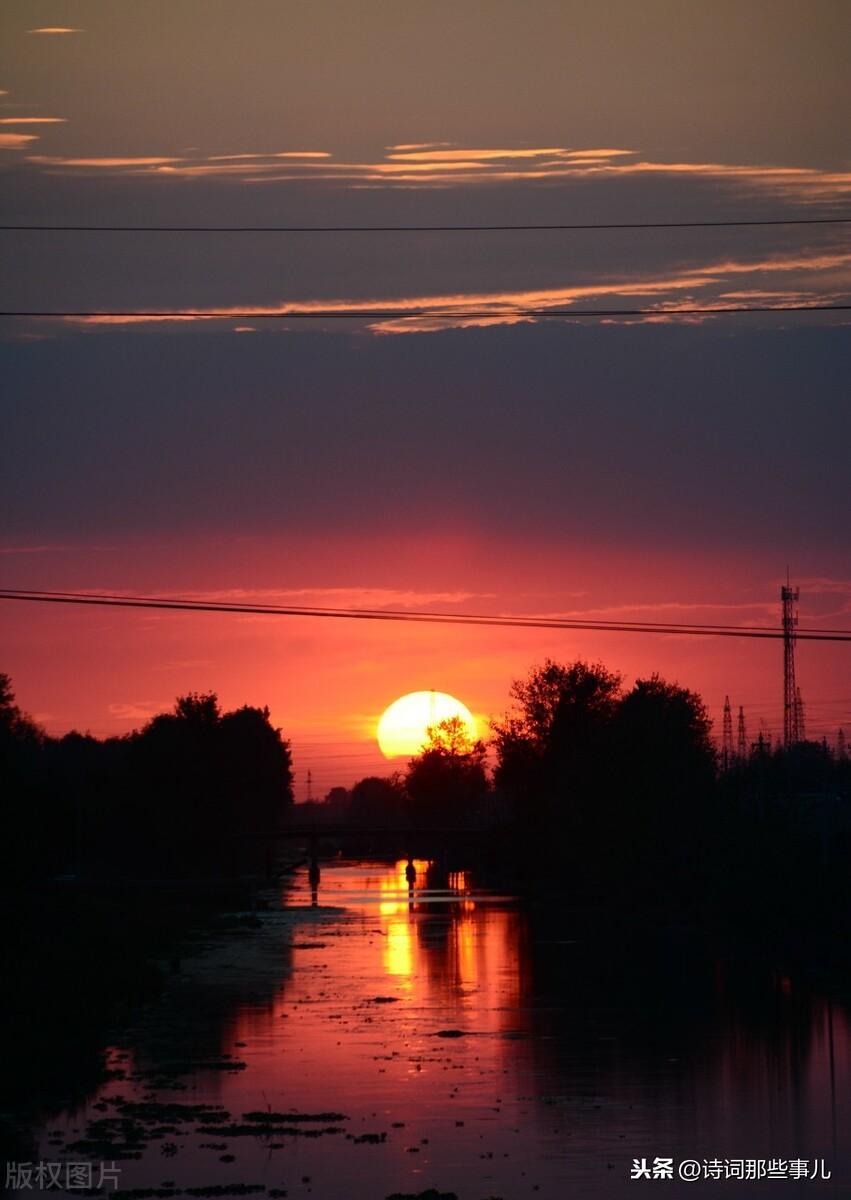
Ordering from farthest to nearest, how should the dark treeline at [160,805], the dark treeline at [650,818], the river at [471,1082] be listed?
the dark treeline at [160,805]
the dark treeline at [650,818]
the river at [471,1082]

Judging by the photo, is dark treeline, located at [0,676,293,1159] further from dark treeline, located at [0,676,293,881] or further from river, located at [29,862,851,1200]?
dark treeline, located at [0,676,293,881]

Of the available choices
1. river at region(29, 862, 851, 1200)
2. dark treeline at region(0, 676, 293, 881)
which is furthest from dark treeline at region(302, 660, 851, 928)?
dark treeline at region(0, 676, 293, 881)

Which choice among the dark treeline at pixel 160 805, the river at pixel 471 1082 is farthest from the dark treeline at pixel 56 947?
the dark treeline at pixel 160 805

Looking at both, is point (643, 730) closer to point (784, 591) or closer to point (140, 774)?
point (784, 591)

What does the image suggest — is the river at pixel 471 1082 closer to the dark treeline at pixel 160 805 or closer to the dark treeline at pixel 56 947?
the dark treeline at pixel 56 947

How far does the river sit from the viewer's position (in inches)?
1101

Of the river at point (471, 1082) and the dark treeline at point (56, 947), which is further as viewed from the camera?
the dark treeline at point (56, 947)

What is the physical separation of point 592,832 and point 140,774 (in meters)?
74.9

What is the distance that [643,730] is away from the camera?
110 m

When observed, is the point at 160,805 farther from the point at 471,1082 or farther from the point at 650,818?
the point at 471,1082

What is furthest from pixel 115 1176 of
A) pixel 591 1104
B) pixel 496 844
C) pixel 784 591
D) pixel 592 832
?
Answer: pixel 496 844

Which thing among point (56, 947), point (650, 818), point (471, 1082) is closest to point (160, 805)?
point (650, 818)

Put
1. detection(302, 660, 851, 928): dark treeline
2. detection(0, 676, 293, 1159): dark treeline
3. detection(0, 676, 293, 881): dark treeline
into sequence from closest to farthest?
detection(0, 676, 293, 1159): dark treeline
detection(302, 660, 851, 928): dark treeline
detection(0, 676, 293, 881): dark treeline

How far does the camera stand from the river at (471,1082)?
91.8 feet
